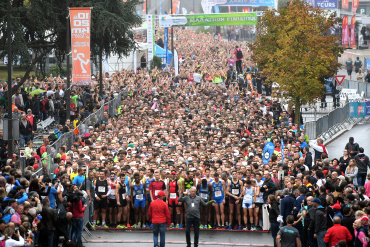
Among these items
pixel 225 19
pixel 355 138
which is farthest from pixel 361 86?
pixel 355 138

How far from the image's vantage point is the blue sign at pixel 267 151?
2173cm

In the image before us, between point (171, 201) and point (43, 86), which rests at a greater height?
point (43, 86)

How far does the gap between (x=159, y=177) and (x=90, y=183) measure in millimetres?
1774

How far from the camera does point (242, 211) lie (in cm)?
1873

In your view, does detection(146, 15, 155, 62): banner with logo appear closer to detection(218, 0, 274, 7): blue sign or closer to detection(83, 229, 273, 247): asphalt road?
detection(218, 0, 274, 7): blue sign

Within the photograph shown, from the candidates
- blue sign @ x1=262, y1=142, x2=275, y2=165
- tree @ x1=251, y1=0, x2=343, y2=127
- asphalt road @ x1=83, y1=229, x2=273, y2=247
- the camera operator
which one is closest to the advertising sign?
tree @ x1=251, y1=0, x2=343, y2=127

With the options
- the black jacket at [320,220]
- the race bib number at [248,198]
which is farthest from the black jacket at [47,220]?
the black jacket at [320,220]

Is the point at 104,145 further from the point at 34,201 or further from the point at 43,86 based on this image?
the point at 43,86

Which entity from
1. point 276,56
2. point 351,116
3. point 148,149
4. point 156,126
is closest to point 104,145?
point 148,149

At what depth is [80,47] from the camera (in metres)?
27.9

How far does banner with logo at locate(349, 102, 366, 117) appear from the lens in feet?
119

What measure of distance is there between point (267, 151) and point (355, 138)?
1118cm

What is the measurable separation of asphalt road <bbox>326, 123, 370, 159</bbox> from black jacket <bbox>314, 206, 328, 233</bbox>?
12.8 metres

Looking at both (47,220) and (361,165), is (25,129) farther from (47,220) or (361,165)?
(361,165)
